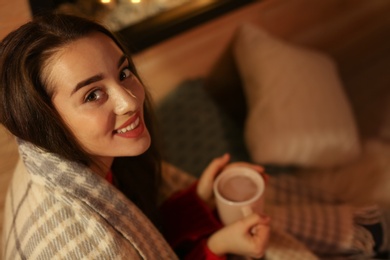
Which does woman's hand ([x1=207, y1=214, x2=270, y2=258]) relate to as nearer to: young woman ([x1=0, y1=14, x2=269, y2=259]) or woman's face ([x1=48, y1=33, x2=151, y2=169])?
young woman ([x1=0, y1=14, x2=269, y2=259])

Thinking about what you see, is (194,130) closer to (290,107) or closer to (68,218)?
(290,107)

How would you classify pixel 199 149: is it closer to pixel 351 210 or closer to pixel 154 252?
pixel 351 210

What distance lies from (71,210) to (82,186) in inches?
1.6

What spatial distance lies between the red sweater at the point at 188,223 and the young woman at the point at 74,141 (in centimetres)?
10

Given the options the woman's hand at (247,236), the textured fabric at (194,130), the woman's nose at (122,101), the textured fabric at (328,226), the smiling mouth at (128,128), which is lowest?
the textured fabric at (328,226)

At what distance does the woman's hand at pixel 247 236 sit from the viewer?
83cm

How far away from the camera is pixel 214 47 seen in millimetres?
1447

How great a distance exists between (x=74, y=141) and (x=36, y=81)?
11cm

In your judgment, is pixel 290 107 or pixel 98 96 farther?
pixel 290 107

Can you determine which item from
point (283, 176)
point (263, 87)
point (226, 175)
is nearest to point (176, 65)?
point (263, 87)

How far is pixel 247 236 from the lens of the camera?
2.72 feet

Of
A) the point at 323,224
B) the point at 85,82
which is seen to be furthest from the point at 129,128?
the point at 323,224

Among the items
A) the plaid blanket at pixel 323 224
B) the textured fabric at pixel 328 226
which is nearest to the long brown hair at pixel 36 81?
the plaid blanket at pixel 323 224

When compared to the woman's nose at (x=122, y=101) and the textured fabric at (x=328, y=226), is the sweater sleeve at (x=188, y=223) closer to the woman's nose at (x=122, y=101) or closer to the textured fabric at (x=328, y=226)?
the textured fabric at (x=328, y=226)
